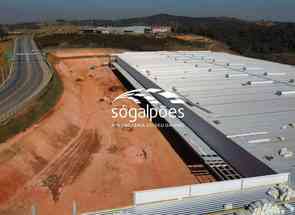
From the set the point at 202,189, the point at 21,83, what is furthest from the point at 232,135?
the point at 21,83

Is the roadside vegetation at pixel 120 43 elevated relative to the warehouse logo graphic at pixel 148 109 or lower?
elevated

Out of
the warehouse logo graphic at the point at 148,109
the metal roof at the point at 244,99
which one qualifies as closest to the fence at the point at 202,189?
the metal roof at the point at 244,99

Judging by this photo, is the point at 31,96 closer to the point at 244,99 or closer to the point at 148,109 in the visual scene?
the point at 148,109

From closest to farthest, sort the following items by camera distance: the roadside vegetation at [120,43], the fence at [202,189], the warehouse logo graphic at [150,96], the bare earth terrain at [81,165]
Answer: the fence at [202,189], the bare earth terrain at [81,165], the warehouse logo graphic at [150,96], the roadside vegetation at [120,43]

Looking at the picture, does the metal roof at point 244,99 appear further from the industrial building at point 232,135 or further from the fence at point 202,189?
the fence at point 202,189

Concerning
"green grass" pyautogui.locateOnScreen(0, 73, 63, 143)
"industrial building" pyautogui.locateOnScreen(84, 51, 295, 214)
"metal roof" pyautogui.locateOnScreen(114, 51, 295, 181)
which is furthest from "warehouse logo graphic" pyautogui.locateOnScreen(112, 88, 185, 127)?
"green grass" pyautogui.locateOnScreen(0, 73, 63, 143)

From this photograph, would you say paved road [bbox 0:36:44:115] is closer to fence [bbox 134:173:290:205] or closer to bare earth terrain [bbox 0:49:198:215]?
bare earth terrain [bbox 0:49:198:215]
